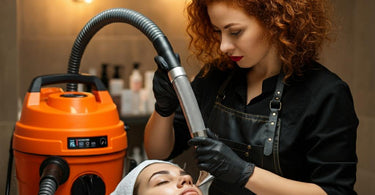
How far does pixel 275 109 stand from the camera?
1611 millimetres

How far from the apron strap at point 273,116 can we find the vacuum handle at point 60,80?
60 cm

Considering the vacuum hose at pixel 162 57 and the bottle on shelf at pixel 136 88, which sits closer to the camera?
the vacuum hose at pixel 162 57

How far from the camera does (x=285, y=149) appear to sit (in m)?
1.57

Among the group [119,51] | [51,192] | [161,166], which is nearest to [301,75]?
[161,166]

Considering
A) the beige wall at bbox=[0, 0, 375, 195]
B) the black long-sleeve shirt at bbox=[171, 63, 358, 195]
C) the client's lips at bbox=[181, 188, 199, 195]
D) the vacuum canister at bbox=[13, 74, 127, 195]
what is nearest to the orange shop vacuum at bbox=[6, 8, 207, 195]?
the vacuum canister at bbox=[13, 74, 127, 195]

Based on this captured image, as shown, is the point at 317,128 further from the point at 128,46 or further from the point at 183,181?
the point at 128,46

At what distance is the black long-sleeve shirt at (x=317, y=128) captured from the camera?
1510 mm

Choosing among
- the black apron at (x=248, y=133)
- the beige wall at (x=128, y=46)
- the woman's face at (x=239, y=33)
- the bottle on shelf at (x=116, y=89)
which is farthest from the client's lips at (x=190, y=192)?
the beige wall at (x=128, y=46)

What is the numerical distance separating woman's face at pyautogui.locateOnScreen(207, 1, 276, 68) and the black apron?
0.47 feet

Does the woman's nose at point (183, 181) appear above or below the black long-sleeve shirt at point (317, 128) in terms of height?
below

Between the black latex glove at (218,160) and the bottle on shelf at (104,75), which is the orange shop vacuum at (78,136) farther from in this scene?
the bottle on shelf at (104,75)

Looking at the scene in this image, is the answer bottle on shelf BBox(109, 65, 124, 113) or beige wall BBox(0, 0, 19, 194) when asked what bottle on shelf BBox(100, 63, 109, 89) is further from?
beige wall BBox(0, 0, 19, 194)

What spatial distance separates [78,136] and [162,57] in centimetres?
36

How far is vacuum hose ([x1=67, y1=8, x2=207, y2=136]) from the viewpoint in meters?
1.41
